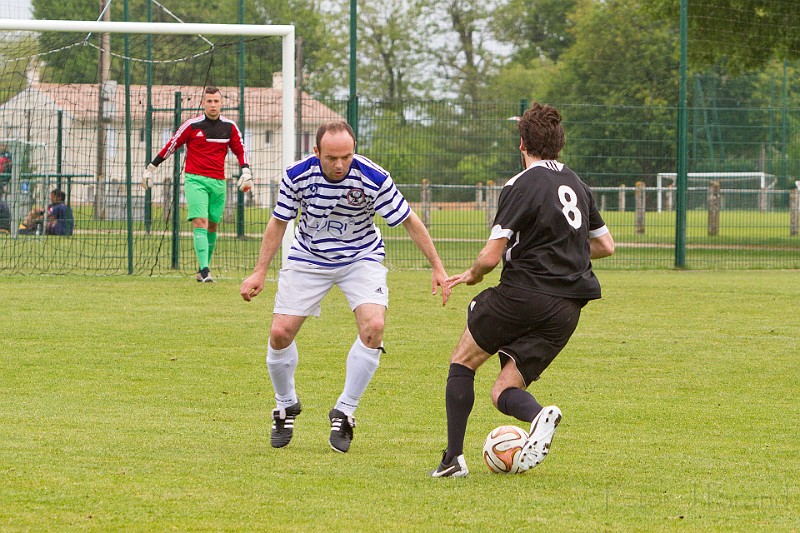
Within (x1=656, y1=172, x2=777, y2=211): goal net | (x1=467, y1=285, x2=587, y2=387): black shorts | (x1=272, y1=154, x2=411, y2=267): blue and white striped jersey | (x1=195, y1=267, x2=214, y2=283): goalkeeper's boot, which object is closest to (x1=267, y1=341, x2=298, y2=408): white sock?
(x1=272, y1=154, x2=411, y2=267): blue and white striped jersey

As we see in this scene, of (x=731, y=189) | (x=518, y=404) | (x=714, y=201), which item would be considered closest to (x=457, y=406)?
(x=518, y=404)

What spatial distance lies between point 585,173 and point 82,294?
26.1 ft

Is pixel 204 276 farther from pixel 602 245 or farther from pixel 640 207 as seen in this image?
pixel 640 207

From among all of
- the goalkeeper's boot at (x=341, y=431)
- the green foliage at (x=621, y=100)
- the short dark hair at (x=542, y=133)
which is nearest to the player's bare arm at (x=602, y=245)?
the short dark hair at (x=542, y=133)

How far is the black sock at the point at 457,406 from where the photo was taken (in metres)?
5.31

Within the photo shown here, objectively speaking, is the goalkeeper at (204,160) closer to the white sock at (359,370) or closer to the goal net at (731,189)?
the white sock at (359,370)

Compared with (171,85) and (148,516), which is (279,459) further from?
(171,85)

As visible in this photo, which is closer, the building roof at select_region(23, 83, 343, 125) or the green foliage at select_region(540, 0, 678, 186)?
the building roof at select_region(23, 83, 343, 125)

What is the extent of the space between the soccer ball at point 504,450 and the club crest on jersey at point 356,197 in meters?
1.45

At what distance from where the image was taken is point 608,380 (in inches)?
319

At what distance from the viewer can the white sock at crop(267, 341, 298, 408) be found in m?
6.23

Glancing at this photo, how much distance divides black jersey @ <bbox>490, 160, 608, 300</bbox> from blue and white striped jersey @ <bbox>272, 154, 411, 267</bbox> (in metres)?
0.93

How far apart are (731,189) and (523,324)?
1739 centimetres

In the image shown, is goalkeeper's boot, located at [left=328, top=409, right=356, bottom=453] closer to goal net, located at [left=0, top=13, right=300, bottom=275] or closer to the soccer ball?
the soccer ball
